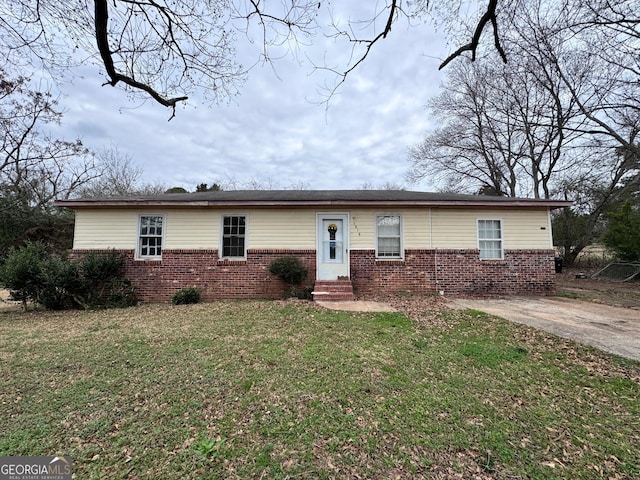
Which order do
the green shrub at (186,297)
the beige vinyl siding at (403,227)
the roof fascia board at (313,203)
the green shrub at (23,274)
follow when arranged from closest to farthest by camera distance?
the green shrub at (23,274)
the green shrub at (186,297)
the roof fascia board at (313,203)
the beige vinyl siding at (403,227)

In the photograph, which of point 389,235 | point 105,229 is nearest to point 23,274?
point 105,229

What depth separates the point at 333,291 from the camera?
8188mm

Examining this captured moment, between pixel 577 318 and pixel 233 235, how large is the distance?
9.08m

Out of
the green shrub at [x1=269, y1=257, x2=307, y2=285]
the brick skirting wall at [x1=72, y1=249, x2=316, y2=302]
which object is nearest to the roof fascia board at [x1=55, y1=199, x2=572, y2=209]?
the brick skirting wall at [x1=72, y1=249, x2=316, y2=302]

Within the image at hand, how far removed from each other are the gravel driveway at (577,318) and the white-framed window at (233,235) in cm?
667

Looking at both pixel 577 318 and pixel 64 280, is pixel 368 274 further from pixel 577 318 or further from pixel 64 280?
pixel 64 280

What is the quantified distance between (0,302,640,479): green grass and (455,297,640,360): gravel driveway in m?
0.56

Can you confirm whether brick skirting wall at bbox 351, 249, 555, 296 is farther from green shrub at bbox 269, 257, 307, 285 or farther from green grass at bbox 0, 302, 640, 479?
green grass at bbox 0, 302, 640, 479

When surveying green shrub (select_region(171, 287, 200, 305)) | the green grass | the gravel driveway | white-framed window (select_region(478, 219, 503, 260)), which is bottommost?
the green grass

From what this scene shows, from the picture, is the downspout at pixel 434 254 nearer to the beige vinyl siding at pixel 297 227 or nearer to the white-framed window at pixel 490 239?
the beige vinyl siding at pixel 297 227

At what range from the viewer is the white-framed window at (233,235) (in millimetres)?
8977

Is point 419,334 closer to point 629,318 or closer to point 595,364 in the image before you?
point 595,364

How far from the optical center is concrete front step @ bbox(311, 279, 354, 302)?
7957mm

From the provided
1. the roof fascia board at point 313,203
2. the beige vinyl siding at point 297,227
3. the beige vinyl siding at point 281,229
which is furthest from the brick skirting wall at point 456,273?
the beige vinyl siding at point 281,229
